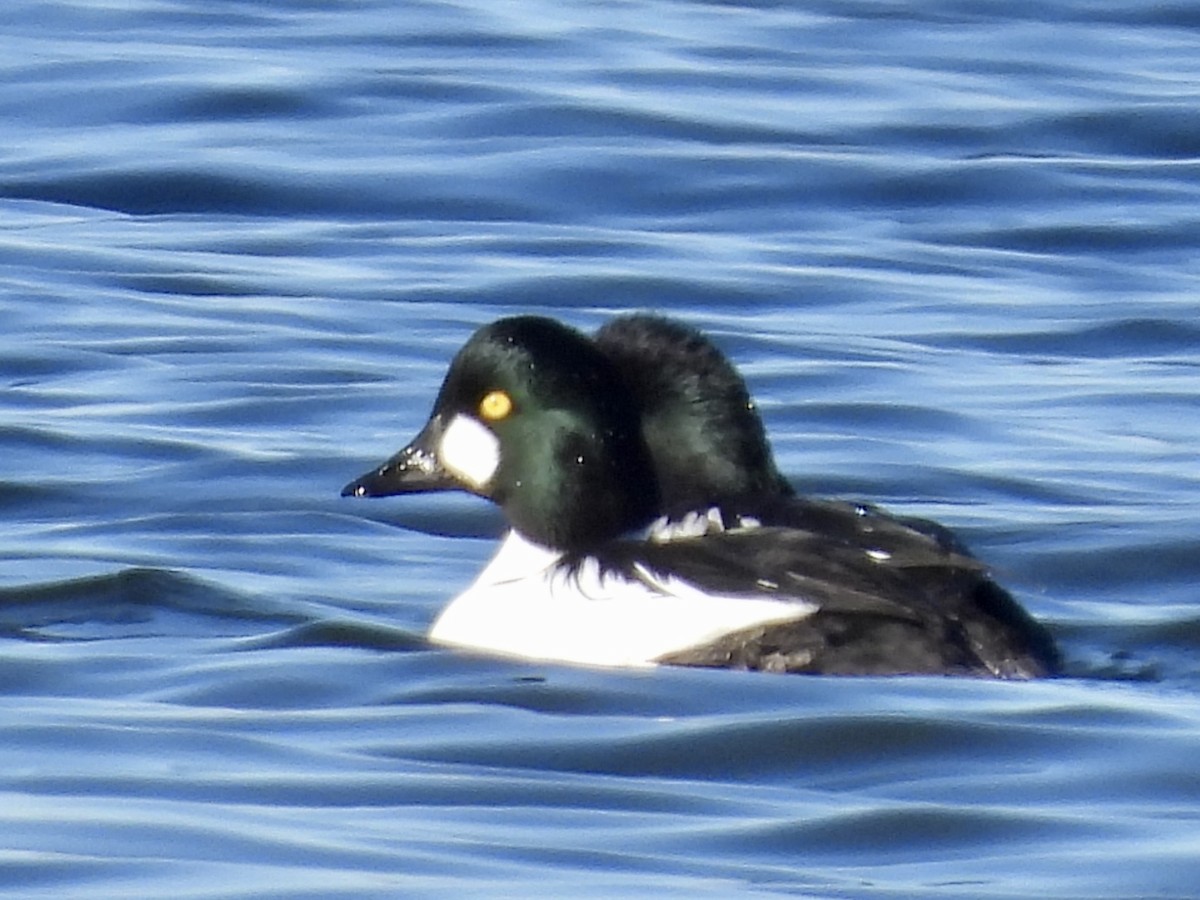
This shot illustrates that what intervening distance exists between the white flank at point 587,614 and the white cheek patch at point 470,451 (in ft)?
0.76

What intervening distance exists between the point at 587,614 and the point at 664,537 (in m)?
0.29

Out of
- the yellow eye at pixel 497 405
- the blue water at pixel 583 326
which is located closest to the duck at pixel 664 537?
the yellow eye at pixel 497 405

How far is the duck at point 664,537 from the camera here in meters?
7.74

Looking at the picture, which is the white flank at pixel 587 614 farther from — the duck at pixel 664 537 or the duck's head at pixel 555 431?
the duck's head at pixel 555 431

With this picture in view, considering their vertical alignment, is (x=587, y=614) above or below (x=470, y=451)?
below

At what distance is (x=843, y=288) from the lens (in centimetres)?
1366

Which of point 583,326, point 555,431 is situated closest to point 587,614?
point 555,431

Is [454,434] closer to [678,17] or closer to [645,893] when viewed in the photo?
[645,893]

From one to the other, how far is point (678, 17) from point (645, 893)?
47.2ft

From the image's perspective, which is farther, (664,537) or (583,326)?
(583,326)

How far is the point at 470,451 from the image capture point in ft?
28.5

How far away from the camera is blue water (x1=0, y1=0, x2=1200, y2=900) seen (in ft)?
21.4

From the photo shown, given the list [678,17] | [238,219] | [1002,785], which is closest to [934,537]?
[1002,785]

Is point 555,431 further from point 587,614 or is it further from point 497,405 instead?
point 587,614
